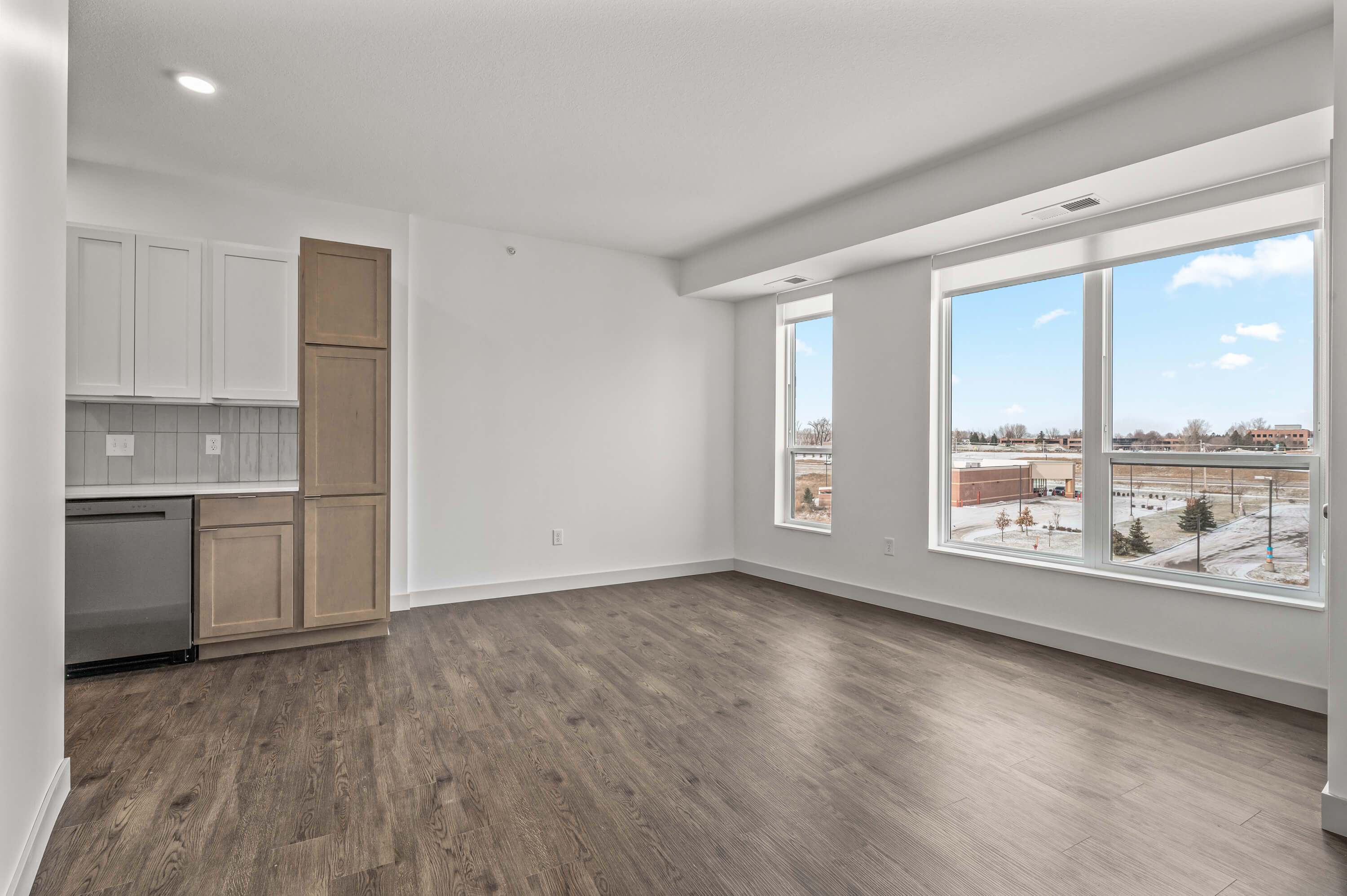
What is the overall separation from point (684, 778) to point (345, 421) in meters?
2.89

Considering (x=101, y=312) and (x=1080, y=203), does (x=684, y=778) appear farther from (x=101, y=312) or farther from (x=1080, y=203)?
(x=101, y=312)

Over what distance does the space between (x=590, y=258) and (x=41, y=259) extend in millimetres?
3966

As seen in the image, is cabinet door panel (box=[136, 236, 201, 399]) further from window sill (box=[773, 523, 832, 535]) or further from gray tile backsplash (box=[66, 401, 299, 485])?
window sill (box=[773, 523, 832, 535])

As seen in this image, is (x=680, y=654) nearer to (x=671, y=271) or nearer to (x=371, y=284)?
(x=371, y=284)

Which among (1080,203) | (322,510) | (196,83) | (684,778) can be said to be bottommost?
(684,778)

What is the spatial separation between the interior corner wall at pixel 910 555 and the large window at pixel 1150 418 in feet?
0.59

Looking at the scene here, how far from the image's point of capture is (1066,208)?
3436 mm

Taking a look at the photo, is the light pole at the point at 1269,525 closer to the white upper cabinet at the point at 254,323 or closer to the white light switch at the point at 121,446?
the white upper cabinet at the point at 254,323

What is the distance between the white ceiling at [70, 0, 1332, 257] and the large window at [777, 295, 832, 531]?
171 centimetres

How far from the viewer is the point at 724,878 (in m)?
1.75

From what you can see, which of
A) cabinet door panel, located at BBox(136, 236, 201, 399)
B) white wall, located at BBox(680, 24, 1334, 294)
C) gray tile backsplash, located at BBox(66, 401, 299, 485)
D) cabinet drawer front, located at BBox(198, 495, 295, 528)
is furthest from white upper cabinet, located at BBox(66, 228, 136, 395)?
white wall, located at BBox(680, 24, 1334, 294)

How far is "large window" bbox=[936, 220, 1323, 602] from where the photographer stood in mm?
3078

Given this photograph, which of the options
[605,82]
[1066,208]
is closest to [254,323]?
[605,82]

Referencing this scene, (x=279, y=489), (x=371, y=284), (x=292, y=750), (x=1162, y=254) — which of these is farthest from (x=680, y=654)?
(x=1162, y=254)
